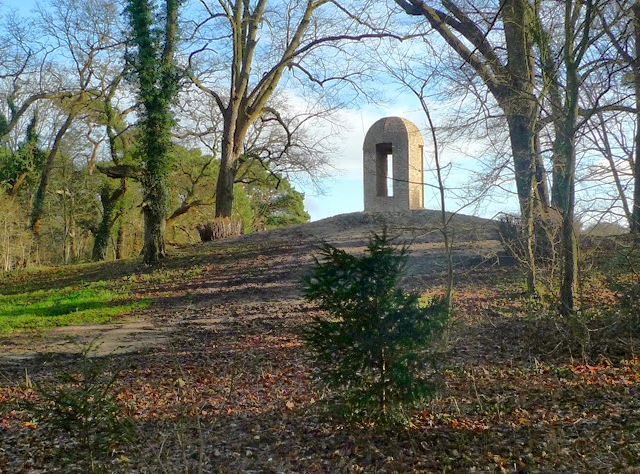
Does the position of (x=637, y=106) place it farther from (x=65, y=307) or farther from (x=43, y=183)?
(x=43, y=183)

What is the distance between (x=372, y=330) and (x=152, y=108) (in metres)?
12.8

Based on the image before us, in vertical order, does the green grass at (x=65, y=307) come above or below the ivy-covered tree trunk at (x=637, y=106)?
below

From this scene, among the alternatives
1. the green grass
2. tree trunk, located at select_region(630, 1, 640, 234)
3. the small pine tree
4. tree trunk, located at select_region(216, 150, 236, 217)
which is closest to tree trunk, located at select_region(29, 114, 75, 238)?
tree trunk, located at select_region(216, 150, 236, 217)

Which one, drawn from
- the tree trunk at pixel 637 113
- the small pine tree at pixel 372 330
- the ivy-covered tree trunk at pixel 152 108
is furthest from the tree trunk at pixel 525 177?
the ivy-covered tree trunk at pixel 152 108

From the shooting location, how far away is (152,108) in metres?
15.6

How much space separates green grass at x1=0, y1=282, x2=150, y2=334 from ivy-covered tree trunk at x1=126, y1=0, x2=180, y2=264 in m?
2.47

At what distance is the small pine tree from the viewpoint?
452cm

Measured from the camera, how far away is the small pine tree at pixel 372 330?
4.52 metres

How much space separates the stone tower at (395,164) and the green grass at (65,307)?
27.2 feet

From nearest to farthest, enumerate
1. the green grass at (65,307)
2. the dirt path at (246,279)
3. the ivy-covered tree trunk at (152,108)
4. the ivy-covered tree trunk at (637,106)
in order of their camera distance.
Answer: the ivy-covered tree trunk at (637,106) → the dirt path at (246,279) → the green grass at (65,307) → the ivy-covered tree trunk at (152,108)

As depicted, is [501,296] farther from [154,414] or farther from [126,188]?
[126,188]

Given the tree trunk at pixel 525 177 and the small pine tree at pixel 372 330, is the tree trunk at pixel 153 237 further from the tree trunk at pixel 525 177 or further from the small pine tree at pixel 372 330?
the small pine tree at pixel 372 330

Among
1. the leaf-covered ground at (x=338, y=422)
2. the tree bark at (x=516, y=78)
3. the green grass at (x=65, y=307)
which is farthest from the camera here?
the green grass at (x=65, y=307)

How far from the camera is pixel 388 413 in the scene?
4.67 metres
